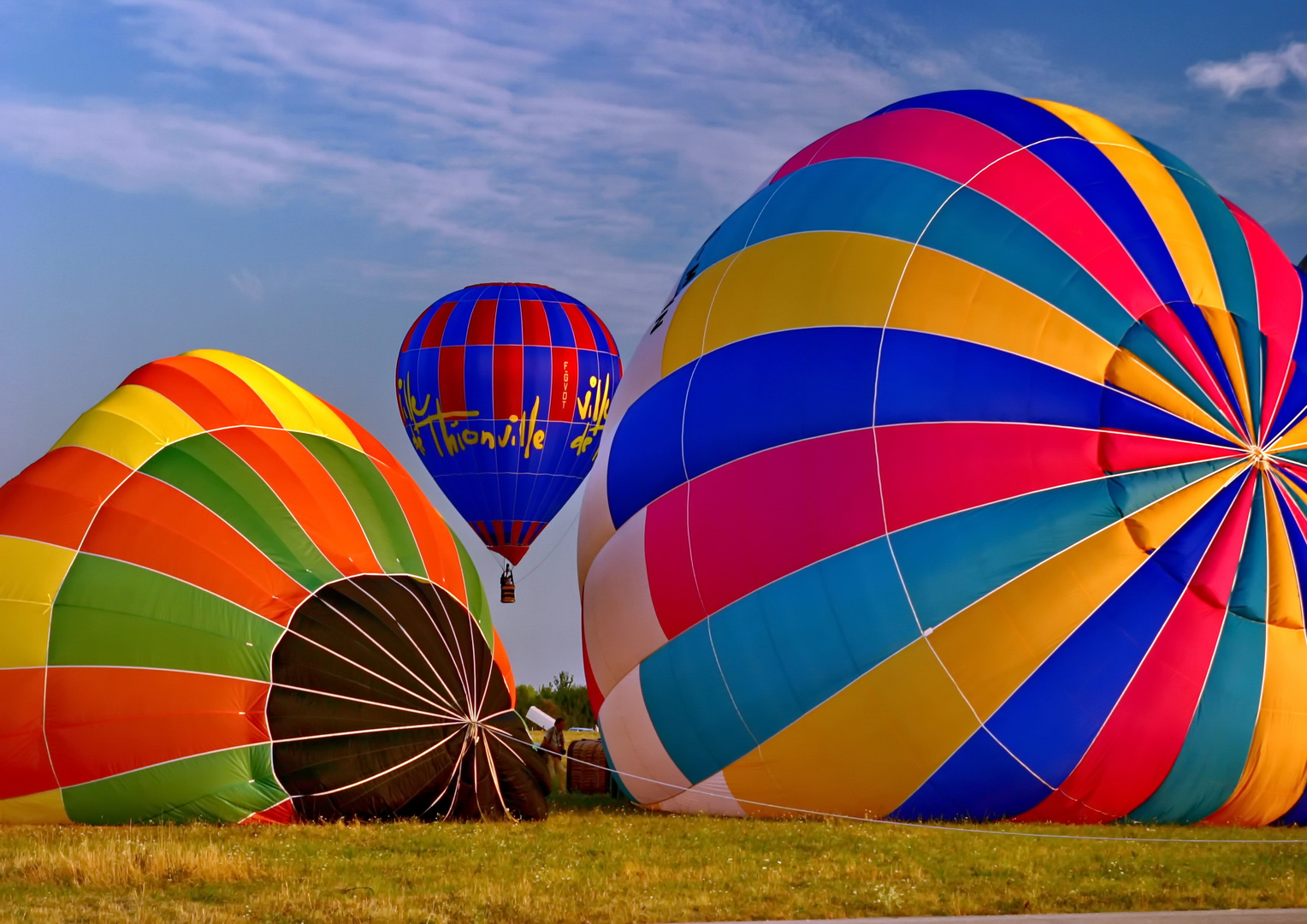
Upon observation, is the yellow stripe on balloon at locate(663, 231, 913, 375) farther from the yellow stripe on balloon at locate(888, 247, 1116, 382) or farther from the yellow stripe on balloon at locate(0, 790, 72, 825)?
the yellow stripe on balloon at locate(0, 790, 72, 825)

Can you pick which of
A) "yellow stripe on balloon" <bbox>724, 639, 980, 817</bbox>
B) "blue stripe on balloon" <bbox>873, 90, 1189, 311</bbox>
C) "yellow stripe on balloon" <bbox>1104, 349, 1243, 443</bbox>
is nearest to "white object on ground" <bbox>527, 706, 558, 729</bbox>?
"yellow stripe on balloon" <bbox>724, 639, 980, 817</bbox>

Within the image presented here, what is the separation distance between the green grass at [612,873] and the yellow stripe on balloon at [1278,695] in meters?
0.36

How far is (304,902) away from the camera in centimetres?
780

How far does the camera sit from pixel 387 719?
11500 millimetres

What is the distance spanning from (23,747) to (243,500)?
7.90 ft

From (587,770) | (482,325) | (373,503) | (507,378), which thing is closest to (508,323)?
(482,325)

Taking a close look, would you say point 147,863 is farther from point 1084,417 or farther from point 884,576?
point 1084,417

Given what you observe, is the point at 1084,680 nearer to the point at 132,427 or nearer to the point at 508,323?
the point at 132,427

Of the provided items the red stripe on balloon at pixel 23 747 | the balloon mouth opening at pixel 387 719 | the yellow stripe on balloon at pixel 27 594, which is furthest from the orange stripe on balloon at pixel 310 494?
the red stripe on balloon at pixel 23 747

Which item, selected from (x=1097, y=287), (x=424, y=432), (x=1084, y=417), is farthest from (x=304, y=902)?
(x=424, y=432)

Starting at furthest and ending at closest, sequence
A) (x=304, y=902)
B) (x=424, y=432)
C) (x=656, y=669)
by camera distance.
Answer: (x=424, y=432)
(x=656, y=669)
(x=304, y=902)

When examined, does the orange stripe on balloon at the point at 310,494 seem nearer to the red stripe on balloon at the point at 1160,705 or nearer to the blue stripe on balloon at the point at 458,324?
the red stripe on balloon at the point at 1160,705

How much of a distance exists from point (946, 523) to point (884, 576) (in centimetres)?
58

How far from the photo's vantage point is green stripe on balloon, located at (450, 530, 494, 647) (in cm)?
1304
